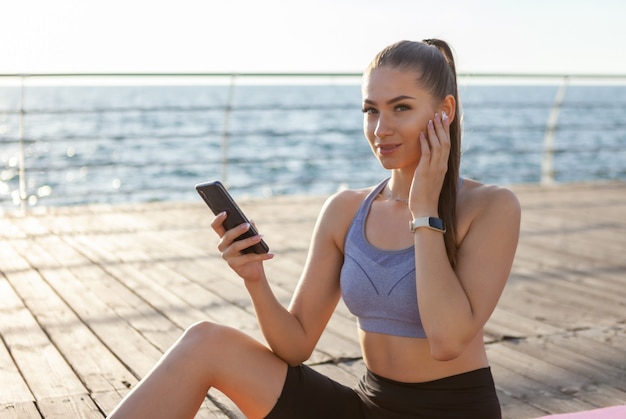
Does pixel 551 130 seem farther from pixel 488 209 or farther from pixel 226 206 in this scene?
pixel 226 206

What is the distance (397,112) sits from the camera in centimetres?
189

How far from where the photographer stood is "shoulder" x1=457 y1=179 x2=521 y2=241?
183 centimetres

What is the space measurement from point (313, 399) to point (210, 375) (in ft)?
0.75

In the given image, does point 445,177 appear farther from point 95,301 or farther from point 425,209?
point 95,301

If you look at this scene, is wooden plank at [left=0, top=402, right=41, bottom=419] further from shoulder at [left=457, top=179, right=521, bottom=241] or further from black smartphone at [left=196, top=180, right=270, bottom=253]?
shoulder at [left=457, top=179, right=521, bottom=241]

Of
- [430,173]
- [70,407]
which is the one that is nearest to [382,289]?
[430,173]

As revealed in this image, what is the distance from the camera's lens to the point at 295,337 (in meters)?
1.94

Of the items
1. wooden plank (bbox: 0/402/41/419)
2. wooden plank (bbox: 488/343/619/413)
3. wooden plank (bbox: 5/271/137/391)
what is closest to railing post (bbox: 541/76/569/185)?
wooden plank (bbox: 488/343/619/413)

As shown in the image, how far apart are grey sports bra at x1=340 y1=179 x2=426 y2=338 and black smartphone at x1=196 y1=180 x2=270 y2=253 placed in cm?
21

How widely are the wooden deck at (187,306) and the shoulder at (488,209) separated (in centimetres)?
81

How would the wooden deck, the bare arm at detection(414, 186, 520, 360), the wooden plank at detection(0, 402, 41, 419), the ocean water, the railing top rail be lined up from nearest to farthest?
the bare arm at detection(414, 186, 520, 360), the wooden plank at detection(0, 402, 41, 419), the wooden deck, the railing top rail, the ocean water

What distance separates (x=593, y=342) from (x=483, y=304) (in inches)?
58.2

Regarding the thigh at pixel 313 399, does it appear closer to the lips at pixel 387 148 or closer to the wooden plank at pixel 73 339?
the lips at pixel 387 148
